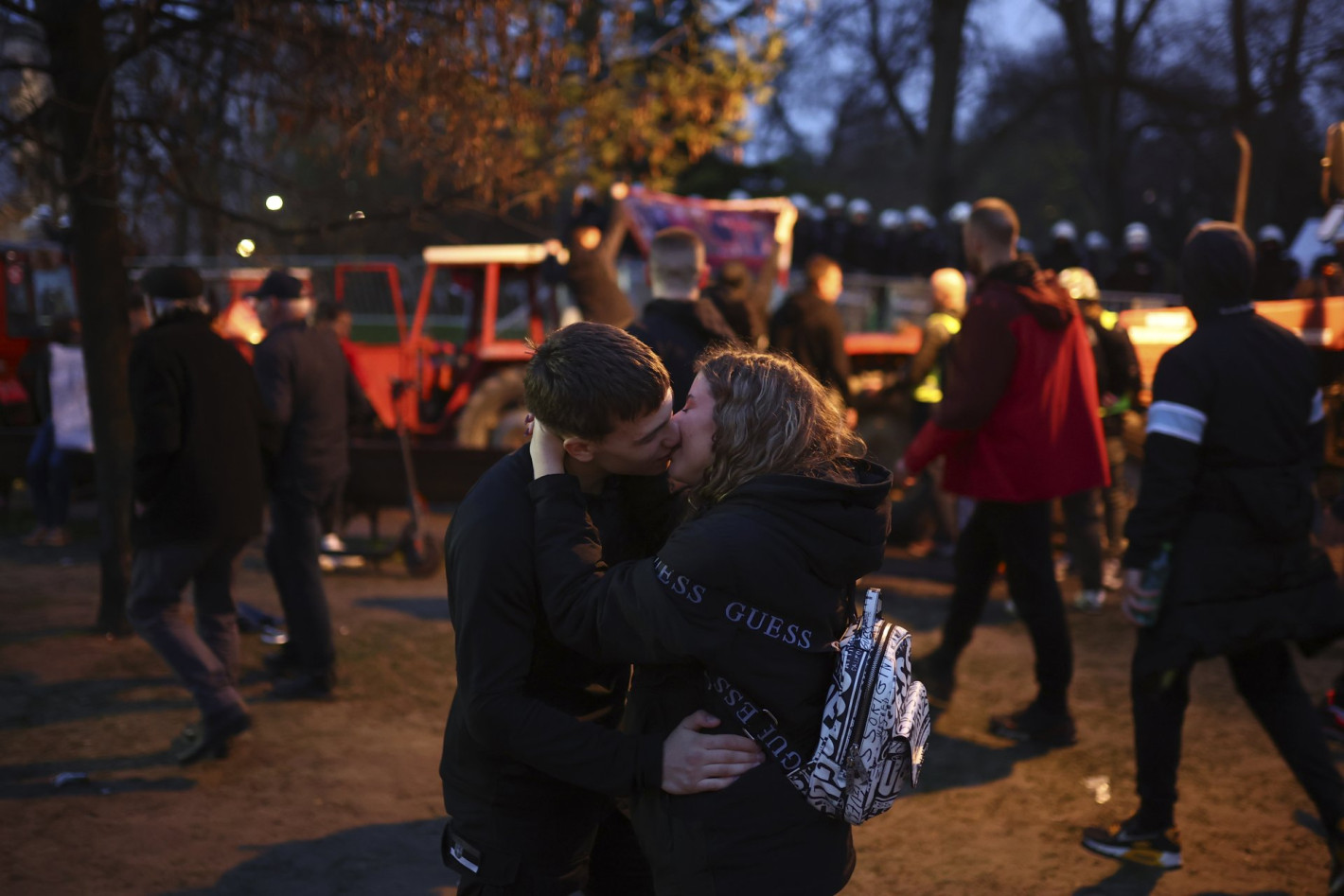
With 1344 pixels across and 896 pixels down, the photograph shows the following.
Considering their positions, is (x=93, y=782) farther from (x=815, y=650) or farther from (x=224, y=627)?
(x=815, y=650)

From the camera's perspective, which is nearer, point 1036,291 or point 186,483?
point 186,483

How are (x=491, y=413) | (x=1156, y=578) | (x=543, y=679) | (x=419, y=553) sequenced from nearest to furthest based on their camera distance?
1. (x=543, y=679)
2. (x=1156, y=578)
3. (x=419, y=553)
4. (x=491, y=413)

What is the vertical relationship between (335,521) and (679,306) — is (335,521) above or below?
below

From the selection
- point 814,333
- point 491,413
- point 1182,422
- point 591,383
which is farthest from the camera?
point 491,413

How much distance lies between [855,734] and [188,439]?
3357mm

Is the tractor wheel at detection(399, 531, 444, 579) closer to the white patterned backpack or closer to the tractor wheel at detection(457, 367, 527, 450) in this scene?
the tractor wheel at detection(457, 367, 527, 450)

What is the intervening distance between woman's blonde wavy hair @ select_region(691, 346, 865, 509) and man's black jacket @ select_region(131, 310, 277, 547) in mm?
3006

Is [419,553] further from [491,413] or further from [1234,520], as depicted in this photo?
[1234,520]

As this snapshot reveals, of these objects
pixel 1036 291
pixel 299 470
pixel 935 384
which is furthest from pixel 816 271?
pixel 299 470

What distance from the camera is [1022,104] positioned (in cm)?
2803

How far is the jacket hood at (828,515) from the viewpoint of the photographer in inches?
77.2

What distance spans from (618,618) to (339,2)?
4679 mm

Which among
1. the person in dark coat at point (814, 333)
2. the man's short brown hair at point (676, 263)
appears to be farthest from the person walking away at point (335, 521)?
the man's short brown hair at point (676, 263)

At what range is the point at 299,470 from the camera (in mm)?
5375
